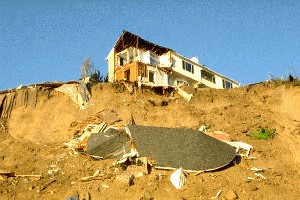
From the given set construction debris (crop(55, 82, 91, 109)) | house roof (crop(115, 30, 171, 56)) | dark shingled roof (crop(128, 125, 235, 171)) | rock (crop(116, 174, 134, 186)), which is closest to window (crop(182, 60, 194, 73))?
house roof (crop(115, 30, 171, 56))

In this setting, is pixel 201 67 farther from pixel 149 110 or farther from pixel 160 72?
pixel 149 110

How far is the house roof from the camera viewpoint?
1337 inches

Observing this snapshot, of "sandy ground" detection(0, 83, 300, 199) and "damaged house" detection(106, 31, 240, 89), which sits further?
"damaged house" detection(106, 31, 240, 89)

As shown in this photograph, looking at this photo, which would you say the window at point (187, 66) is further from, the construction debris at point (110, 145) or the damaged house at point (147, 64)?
the construction debris at point (110, 145)

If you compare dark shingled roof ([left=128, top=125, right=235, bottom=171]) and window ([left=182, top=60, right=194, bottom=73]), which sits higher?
window ([left=182, top=60, right=194, bottom=73])

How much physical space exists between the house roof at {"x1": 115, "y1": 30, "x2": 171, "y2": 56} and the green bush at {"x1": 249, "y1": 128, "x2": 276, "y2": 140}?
1672 centimetres

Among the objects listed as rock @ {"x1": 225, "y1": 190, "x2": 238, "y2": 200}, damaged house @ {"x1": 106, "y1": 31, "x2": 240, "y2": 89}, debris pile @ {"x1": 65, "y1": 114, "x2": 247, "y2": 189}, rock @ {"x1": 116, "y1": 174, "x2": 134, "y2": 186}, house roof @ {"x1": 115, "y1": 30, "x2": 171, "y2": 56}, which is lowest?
rock @ {"x1": 225, "y1": 190, "x2": 238, "y2": 200}

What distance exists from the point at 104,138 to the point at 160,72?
17394 millimetres

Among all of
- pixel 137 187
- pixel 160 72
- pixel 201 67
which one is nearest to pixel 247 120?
pixel 137 187

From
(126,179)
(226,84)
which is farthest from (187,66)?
(126,179)

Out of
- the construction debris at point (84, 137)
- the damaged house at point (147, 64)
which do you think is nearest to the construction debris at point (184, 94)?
the construction debris at point (84, 137)

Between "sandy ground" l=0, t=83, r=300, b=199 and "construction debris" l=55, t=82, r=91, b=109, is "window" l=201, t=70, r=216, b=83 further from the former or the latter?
"construction debris" l=55, t=82, r=91, b=109

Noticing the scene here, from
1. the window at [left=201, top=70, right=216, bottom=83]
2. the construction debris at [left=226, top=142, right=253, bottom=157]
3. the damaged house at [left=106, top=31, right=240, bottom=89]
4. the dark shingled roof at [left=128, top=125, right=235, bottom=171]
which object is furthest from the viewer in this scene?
the window at [left=201, top=70, right=216, bottom=83]

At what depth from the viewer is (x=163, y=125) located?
21.4m
